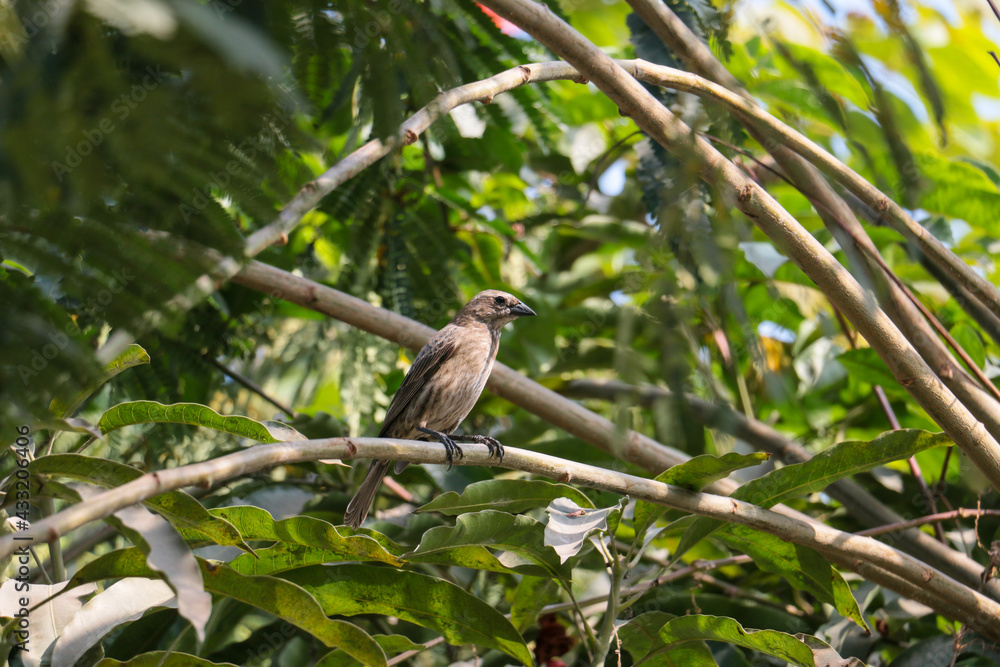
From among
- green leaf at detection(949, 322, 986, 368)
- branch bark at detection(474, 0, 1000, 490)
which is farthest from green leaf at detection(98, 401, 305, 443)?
green leaf at detection(949, 322, 986, 368)

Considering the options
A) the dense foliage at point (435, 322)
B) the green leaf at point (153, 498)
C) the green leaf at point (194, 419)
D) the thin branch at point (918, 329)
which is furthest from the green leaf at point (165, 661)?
the thin branch at point (918, 329)

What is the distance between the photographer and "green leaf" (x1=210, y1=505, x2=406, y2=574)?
6.79 feet

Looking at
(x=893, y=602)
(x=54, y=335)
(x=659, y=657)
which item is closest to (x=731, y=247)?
(x=54, y=335)

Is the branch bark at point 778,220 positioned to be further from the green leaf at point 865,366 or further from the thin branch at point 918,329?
the green leaf at point 865,366

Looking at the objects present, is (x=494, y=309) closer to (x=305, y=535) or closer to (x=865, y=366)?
(x=865, y=366)

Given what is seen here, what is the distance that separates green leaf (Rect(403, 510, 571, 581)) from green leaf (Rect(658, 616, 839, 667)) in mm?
395

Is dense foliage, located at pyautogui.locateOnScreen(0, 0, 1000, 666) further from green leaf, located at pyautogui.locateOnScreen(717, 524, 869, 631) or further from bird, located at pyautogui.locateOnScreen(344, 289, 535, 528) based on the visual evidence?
Answer: bird, located at pyautogui.locateOnScreen(344, 289, 535, 528)

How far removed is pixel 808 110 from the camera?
12.6ft

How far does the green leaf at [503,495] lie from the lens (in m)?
2.40

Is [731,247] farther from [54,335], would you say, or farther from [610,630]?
[610,630]

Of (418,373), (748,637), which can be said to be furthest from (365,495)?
(748,637)

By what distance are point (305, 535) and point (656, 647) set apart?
1135 mm

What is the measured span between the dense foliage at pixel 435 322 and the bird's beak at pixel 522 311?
265mm

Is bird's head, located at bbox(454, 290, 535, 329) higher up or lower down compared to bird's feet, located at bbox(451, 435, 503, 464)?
higher up
